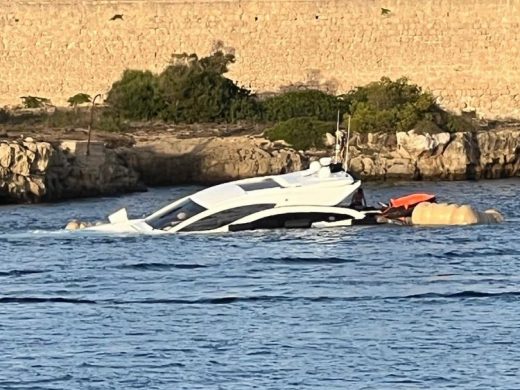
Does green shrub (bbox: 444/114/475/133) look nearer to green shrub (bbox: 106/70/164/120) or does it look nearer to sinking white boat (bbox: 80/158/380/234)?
green shrub (bbox: 106/70/164/120)

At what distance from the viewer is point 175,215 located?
867 inches

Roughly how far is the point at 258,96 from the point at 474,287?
3313 cm

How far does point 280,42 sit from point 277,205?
3305cm

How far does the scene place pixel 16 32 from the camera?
54.6 meters

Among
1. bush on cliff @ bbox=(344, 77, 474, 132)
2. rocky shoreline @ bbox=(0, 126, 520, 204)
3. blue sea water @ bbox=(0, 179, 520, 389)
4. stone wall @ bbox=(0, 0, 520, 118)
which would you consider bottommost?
blue sea water @ bbox=(0, 179, 520, 389)

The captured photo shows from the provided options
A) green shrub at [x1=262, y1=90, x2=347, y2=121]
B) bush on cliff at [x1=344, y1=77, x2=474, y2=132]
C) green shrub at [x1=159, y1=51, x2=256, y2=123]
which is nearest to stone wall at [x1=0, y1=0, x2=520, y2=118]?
green shrub at [x1=262, y1=90, x2=347, y2=121]

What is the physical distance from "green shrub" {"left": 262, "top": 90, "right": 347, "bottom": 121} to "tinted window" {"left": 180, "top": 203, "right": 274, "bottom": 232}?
22.2 meters

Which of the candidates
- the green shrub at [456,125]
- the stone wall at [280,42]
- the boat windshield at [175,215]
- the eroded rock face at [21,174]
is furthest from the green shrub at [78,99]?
the boat windshield at [175,215]

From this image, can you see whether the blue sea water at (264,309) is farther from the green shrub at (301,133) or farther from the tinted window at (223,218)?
the green shrub at (301,133)

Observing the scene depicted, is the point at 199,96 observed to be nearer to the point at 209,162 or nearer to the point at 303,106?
the point at 303,106

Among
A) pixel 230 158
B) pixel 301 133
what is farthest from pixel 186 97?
pixel 230 158

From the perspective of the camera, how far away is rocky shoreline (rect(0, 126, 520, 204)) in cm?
3278

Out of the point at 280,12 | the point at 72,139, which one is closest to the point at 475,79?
the point at 280,12

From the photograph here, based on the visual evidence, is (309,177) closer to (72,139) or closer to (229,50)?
(72,139)
